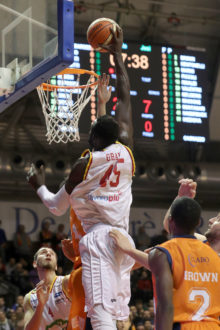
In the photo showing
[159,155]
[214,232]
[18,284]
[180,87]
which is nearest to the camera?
[214,232]

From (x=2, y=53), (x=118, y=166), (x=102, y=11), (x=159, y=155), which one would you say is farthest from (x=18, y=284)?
(x=118, y=166)

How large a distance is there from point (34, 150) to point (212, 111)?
4.44 meters

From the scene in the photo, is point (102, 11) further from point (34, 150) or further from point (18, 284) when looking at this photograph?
point (18, 284)

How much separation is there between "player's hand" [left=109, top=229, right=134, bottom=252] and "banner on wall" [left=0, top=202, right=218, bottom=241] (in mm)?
11894

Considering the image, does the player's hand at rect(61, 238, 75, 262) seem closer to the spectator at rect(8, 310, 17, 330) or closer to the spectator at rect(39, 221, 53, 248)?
the spectator at rect(8, 310, 17, 330)

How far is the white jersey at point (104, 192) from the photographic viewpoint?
181 inches

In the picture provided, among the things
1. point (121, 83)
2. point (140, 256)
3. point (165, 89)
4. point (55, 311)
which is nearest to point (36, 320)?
point (55, 311)

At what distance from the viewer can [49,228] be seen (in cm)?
1645

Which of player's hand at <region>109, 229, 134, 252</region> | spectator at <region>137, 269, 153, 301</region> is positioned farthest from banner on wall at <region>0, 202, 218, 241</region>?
player's hand at <region>109, 229, 134, 252</region>

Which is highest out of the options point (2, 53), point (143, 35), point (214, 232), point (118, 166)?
point (143, 35)

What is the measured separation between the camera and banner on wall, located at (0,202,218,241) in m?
16.3

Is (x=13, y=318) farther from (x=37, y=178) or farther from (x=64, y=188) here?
(x=64, y=188)

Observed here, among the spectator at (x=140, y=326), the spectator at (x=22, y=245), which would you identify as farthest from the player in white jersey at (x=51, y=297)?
the spectator at (x=22, y=245)

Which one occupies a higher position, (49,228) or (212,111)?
(212,111)
